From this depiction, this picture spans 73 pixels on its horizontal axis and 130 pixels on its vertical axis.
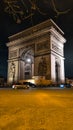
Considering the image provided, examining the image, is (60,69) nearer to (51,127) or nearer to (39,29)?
(39,29)

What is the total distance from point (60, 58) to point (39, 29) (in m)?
10.7

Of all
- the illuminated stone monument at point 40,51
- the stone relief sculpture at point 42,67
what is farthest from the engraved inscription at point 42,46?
the stone relief sculpture at point 42,67

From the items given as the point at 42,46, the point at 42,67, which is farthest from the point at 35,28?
the point at 42,67

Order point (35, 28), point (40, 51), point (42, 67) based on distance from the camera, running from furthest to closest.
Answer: point (35, 28)
point (40, 51)
point (42, 67)

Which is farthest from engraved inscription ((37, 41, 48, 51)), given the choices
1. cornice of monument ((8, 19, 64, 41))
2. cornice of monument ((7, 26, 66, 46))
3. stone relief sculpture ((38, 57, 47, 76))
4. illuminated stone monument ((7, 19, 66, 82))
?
cornice of monument ((8, 19, 64, 41))

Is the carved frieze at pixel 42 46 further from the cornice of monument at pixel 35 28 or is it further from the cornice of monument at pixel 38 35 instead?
the cornice of monument at pixel 35 28

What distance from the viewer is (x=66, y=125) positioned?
385cm

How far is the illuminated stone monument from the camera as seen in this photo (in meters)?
43.9

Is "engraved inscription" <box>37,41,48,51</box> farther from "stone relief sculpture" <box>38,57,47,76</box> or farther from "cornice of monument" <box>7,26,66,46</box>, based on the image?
"stone relief sculpture" <box>38,57,47,76</box>

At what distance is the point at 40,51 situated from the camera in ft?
150

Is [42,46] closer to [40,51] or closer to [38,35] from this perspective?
[40,51]

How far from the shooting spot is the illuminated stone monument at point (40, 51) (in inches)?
1730

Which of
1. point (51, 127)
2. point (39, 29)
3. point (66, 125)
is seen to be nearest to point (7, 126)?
point (51, 127)

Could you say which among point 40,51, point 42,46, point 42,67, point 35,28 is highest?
point 35,28
